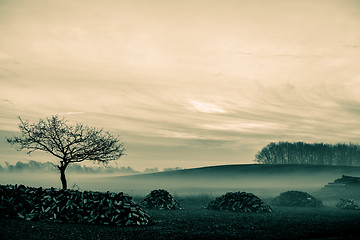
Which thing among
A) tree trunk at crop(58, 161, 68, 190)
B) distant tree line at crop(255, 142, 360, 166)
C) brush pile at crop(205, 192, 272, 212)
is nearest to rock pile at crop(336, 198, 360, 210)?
brush pile at crop(205, 192, 272, 212)

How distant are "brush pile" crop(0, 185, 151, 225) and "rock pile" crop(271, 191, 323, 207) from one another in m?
23.1

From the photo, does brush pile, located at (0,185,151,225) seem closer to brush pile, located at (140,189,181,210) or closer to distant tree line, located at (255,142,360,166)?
brush pile, located at (140,189,181,210)

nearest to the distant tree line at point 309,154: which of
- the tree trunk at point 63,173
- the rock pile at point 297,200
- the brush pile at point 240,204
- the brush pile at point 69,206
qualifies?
the rock pile at point 297,200

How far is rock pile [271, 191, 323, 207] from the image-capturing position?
38.3 m

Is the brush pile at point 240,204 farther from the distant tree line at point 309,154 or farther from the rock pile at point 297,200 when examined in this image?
the distant tree line at point 309,154

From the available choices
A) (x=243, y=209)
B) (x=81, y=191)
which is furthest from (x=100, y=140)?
(x=243, y=209)

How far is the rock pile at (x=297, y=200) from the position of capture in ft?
126

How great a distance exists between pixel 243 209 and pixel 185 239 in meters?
15.9

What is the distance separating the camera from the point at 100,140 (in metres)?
31.8

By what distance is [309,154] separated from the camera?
4181 inches

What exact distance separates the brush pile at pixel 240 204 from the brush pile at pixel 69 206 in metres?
12.3

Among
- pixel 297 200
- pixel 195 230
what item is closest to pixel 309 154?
pixel 297 200

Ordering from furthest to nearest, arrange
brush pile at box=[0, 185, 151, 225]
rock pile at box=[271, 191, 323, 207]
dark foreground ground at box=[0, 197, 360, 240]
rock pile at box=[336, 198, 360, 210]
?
rock pile at box=[271, 191, 323, 207] < rock pile at box=[336, 198, 360, 210] < brush pile at box=[0, 185, 151, 225] < dark foreground ground at box=[0, 197, 360, 240]

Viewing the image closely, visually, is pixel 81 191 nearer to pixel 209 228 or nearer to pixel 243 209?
pixel 209 228
